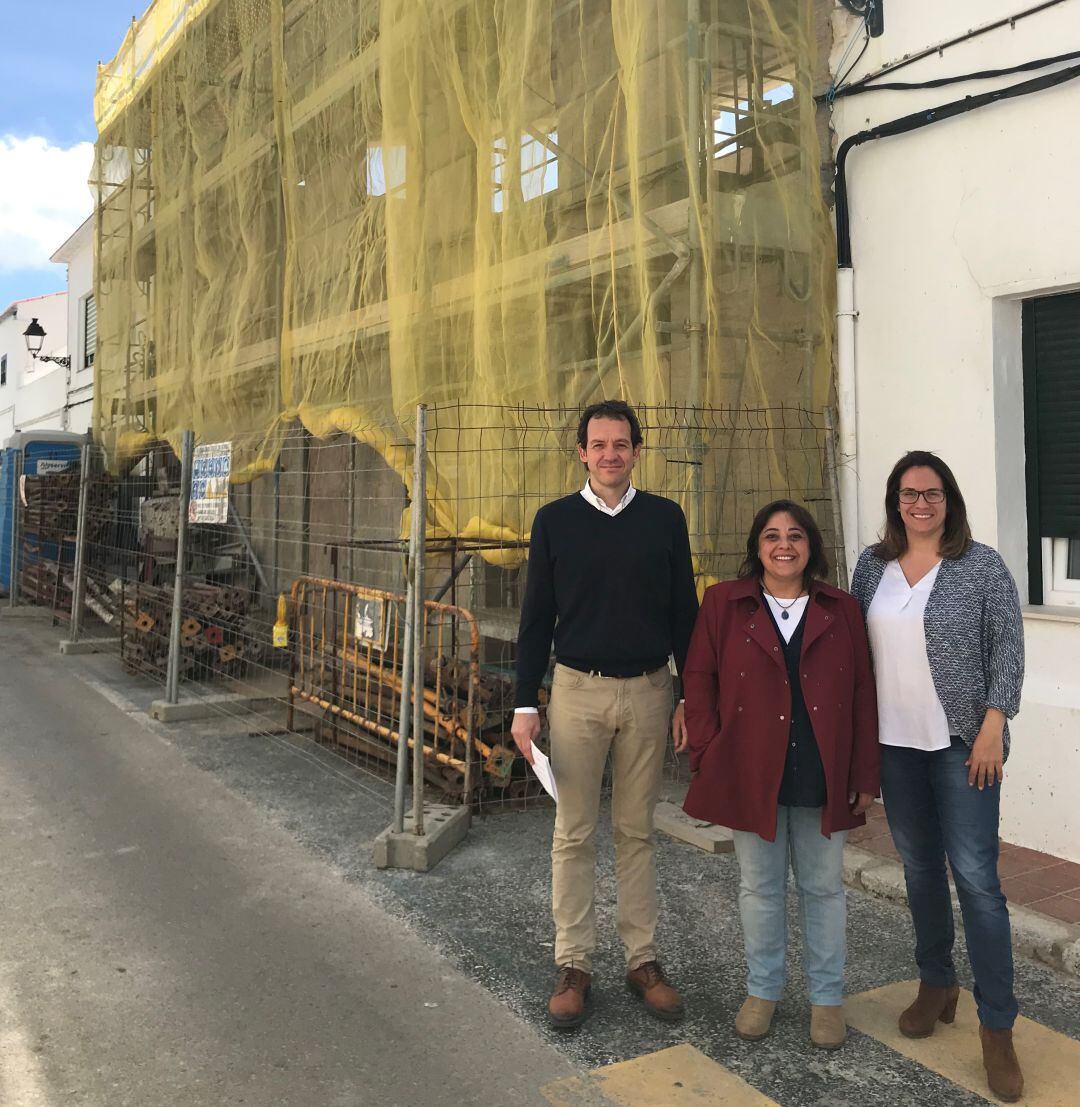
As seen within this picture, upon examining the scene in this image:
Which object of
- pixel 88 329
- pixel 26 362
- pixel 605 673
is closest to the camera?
pixel 605 673

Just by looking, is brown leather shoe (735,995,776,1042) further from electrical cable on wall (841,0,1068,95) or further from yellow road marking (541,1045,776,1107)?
electrical cable on wall (841,0,1068,95)

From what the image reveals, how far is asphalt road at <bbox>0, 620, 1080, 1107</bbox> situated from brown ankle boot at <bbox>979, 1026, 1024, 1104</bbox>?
93 millimetres

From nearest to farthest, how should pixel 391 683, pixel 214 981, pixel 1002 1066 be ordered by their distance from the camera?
pixel 1002 1066
pixel 214 981
pixel 391 683

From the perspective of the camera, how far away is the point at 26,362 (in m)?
29.0

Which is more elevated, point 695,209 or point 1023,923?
point 695,209

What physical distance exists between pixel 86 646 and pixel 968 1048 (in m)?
10.6

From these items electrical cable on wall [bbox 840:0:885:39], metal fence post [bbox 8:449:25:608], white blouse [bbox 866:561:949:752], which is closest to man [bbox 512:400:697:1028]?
white blouse [bbox 866:561:949:752]

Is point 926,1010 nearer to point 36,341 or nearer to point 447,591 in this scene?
point 447,591

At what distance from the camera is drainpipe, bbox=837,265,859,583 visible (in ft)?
18.7

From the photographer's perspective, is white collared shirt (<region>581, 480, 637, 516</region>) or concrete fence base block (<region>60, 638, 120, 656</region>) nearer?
white collared shirt (<region>581, 480, 637, 516</region>)

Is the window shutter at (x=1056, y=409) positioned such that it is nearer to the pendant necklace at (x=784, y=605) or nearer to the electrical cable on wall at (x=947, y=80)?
the electrical cable on wall at (x=947, y=80)

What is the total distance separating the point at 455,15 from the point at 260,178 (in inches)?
130

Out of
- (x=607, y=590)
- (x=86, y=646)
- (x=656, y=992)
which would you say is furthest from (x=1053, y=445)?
(x=86, y=646)

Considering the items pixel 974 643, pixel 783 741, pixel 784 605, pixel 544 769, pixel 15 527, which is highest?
pixel 15 527
